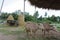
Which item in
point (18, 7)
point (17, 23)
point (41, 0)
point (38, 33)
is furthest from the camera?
point (18, 7)

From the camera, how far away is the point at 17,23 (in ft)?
37.6

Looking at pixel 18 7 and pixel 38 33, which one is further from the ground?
pixel 18 7

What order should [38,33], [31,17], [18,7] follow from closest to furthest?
[38,33] < [31,17] < [18,7]

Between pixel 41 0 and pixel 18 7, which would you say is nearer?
pixel 41 0

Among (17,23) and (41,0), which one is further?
(17,23)

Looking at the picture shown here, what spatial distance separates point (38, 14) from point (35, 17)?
429 millimetres

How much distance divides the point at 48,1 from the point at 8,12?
9025 mm

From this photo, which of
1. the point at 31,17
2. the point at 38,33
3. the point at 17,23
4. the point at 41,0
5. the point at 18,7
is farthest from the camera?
the point at 18,7

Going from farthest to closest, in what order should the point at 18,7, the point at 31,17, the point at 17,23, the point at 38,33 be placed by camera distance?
the point at 18,7 → the point at 31,17 → the point at 17,23 → the point at 38,33

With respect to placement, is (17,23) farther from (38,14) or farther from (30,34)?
(30,34)

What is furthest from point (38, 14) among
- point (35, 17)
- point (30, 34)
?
point (30, 34)

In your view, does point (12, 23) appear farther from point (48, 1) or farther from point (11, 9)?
point (48, 1)

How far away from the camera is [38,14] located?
1384cm

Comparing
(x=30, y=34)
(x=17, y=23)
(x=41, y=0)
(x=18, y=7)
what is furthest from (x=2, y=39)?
(x=18, y=7)
